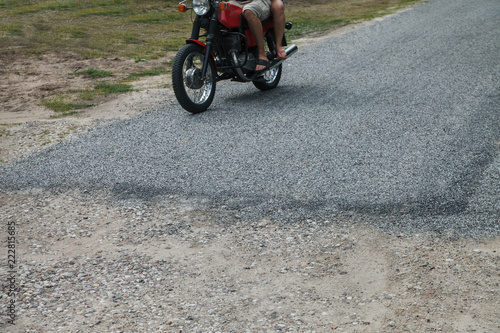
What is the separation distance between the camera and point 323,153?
4836mm

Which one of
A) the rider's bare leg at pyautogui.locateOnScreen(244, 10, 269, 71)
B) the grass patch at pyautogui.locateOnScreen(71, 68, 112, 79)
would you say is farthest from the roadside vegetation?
the rider's bare leg at pyautogui.locateOnScreen(244, 10, 269, 71)

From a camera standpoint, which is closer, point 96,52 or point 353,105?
point 353,105

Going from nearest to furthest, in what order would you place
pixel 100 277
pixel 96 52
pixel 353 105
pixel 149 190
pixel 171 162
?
pixel 100 277 < pixel 149 190 < pixel 171 162 < pixel 353 105 < pixel 96 52

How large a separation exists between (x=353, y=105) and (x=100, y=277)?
406 cm

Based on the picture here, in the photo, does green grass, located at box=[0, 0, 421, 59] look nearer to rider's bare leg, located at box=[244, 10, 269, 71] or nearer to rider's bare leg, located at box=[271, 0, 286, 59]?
rider's bare leg, located at box=[271, 0, 286, 59]

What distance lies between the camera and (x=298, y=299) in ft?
9.39

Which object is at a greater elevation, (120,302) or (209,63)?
(209,63)

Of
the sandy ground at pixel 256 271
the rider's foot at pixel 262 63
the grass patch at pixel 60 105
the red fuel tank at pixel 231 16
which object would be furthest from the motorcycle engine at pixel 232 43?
the sandy ground at pixel 256 271

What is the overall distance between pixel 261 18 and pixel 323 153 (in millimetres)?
2538

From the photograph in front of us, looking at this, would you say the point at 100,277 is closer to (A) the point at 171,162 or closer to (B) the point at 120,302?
(B) the point at 120,302

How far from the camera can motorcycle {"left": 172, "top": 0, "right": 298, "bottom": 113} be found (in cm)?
613

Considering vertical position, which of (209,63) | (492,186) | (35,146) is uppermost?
(209,63)

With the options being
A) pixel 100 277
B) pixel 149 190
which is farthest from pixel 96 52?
pixel 100 277

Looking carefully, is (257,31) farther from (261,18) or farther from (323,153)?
(323,153)
